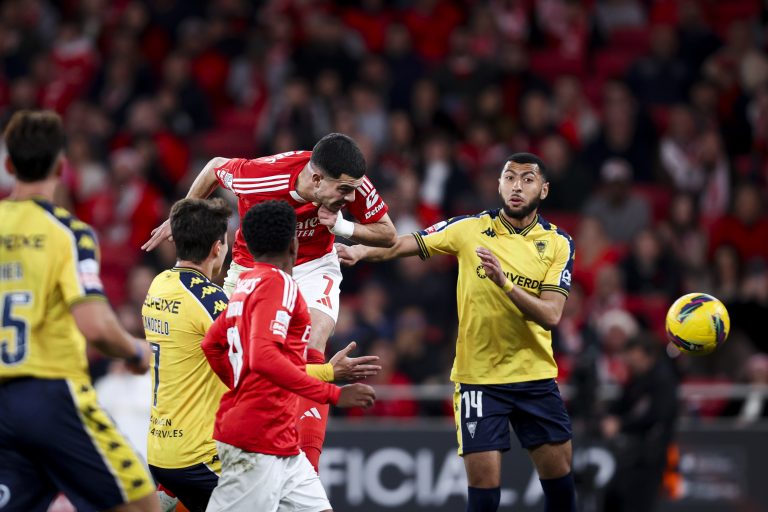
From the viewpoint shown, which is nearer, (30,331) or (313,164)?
(30,331)

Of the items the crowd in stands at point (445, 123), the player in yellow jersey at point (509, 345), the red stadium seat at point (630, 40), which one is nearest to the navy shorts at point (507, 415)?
the player in yellow jersey at point (509, 345)

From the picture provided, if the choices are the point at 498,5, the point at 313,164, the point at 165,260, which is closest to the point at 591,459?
the point at 165,260

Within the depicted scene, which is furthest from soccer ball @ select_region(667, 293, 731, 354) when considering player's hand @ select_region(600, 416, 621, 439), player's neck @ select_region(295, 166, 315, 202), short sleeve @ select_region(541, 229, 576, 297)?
player's hand @ select_region(600, 416, 621, 439)

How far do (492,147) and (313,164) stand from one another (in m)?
8.37

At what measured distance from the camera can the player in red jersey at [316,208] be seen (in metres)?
7.36

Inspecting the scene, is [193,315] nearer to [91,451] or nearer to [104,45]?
[91,451]

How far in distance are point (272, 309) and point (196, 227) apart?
1.03 meters

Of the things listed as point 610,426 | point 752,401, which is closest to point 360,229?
point 610,426

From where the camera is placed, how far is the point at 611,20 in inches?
720

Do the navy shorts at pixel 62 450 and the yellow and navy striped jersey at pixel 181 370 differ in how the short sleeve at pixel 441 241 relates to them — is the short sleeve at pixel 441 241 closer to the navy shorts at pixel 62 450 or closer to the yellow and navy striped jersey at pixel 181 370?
the yellow and navy striped jersey at pixel 181 370

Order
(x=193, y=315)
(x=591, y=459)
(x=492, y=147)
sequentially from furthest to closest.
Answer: (x=492, y=147)
(x=591, y=459)
(x=193, y=315)

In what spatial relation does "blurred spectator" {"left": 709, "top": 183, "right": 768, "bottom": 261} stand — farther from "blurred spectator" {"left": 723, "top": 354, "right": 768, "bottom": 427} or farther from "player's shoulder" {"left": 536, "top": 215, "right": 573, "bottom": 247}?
"player's shoulder" {"left": 536, "top": 215, "right": 573, "bottom": 247}

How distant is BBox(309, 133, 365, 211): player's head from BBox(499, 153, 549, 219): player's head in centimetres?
115

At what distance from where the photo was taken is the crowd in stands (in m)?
13.6
